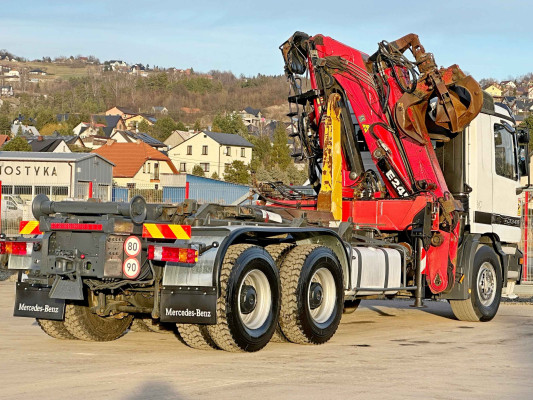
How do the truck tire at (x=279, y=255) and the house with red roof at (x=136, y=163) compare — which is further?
the house with red roof at (x=136, y=163)

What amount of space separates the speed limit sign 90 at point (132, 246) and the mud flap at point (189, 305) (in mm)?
470

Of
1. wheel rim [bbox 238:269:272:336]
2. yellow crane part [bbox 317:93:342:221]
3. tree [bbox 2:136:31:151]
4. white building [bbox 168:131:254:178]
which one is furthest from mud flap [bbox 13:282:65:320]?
white building [bbox 168:131:254:178]

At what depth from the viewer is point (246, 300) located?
32.8 feet

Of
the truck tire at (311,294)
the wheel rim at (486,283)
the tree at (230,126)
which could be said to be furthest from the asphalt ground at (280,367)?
the tree at (230,126)

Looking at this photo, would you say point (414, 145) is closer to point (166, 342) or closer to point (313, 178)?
point (313, 178)

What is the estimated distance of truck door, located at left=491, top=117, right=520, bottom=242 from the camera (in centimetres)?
1495

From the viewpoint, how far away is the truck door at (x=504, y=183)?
49.0 feet

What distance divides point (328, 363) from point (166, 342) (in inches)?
87.7

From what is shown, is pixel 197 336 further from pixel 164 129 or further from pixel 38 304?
pixel 164 129

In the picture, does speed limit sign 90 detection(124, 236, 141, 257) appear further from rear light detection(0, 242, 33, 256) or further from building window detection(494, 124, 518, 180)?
building window detection(494, 124, 518, 180)

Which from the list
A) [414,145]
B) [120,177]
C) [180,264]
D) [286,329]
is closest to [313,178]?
[414,145]

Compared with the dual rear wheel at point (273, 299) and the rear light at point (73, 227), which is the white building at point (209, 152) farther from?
the rear light at point (73, 227)

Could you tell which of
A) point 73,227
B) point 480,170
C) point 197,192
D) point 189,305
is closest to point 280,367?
point 189,305

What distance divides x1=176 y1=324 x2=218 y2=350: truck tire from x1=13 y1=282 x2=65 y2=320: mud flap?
131cm
